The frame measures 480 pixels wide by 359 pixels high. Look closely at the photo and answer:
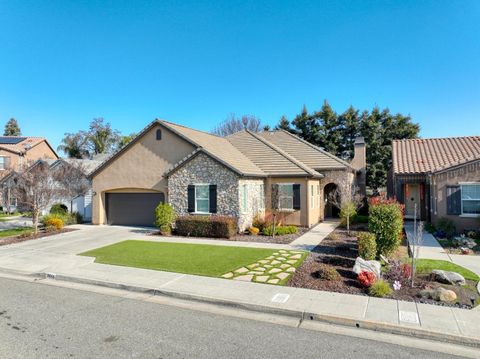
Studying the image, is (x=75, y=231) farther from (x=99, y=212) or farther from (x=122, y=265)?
(x=122, y=265)

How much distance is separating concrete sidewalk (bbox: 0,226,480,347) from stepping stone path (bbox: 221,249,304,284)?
465 millimetres

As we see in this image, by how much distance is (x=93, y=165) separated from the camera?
2886 cm

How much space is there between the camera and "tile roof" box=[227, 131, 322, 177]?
61.0ft

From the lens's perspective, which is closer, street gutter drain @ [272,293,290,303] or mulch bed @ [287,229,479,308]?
street gutter drain @ [272,293,290,303]

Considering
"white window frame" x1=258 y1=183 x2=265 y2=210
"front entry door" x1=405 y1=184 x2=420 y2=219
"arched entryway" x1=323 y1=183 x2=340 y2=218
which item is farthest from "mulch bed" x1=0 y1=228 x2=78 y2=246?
"front entry door" x1=405 y1=184 x2=420 y2=219

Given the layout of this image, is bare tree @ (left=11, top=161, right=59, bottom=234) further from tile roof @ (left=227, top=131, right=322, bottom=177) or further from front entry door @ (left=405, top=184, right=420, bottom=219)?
front entry door @ (left=405, top=184, right=420, bottom=219)

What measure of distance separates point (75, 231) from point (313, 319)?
639 inches

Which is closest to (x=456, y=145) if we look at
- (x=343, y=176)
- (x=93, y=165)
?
(x=343, y=176)

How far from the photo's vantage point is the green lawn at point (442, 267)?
9016mm

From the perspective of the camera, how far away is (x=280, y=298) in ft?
24.4

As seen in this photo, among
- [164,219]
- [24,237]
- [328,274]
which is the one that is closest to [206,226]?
[164,219]

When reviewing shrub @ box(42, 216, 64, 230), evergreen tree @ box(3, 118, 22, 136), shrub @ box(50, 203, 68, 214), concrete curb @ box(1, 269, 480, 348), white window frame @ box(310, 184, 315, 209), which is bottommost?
concrete curb @ box(1, 269, 480, 348)

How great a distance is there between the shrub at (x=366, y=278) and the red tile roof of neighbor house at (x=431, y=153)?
13.2 meters

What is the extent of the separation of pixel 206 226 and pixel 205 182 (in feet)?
8.48
